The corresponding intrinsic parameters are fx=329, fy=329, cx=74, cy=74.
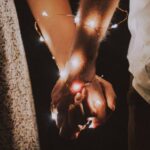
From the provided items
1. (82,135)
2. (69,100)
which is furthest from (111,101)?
(82,135)

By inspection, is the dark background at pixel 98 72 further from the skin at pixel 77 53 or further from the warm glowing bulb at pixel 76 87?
the warm glowing bulb at pixel 76 87

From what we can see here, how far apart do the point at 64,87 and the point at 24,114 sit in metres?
0.21

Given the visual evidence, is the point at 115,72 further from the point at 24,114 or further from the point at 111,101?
the point at 24,114

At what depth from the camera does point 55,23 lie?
58.2 inches

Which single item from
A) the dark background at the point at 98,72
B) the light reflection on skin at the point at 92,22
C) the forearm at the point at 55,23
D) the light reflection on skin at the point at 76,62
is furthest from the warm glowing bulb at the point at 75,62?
the dark background at the point at 98,72

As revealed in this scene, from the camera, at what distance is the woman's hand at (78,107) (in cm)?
125

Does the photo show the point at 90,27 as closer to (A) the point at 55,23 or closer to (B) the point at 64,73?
(B) the point at 64,73

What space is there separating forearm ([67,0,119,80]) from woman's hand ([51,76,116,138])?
89 mm

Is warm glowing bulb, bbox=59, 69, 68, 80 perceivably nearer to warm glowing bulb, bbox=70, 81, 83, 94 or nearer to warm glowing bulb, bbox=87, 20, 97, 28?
warm glowing bulb, bbox=70, 81, 83, 94

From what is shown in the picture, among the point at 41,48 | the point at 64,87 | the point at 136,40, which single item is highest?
the point at 41,48

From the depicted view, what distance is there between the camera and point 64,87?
4.15 feet

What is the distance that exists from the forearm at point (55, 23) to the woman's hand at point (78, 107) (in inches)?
8.6

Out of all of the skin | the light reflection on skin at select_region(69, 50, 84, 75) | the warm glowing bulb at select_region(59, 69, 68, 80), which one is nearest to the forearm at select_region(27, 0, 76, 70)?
the skin

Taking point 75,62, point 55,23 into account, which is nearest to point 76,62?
point 75,62
